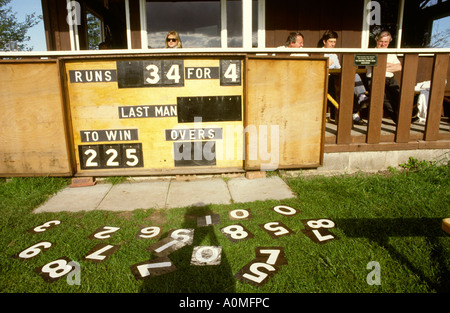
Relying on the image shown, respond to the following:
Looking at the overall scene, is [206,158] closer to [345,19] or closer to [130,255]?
[130,255]

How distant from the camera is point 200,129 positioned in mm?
3988

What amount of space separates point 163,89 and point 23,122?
1.94 m

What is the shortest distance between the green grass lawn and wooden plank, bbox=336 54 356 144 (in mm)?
856

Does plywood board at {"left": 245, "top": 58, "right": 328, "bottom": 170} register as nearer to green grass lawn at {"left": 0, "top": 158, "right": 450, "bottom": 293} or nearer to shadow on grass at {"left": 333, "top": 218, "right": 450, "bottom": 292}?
green grass lawn at {"left": 0, "top": 158, "right": 450, "bottom": 293}

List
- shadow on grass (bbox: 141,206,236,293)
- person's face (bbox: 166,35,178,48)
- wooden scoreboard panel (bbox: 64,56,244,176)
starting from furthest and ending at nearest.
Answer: person's face (bbox: 166,35,178,48) → wooden scoreboard panel (bbox: 64,56,244,176) → shadow on grass (bbox: 141,206,236,293)

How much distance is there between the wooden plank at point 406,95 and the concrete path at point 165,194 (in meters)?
2.12

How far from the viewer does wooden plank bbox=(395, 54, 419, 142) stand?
4148 mm

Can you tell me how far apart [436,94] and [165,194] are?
4316 millimetres

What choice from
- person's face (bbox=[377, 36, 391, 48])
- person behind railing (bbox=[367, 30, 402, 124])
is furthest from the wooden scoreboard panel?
person's face (bbox=[377, 36, 391, 48])

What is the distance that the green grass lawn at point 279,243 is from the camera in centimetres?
199

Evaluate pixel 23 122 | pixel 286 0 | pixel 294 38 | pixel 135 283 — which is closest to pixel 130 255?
pixel 135 283

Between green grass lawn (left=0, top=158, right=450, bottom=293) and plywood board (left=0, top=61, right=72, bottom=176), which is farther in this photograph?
plywood board (left=0, top=61, right=72, bottom=176)

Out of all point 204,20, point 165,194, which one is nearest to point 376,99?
point 165,194

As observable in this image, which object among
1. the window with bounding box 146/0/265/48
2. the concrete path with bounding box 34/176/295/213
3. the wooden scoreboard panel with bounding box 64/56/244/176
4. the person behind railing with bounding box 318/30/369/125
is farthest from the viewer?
the window with bounding box 146/0/265/48
